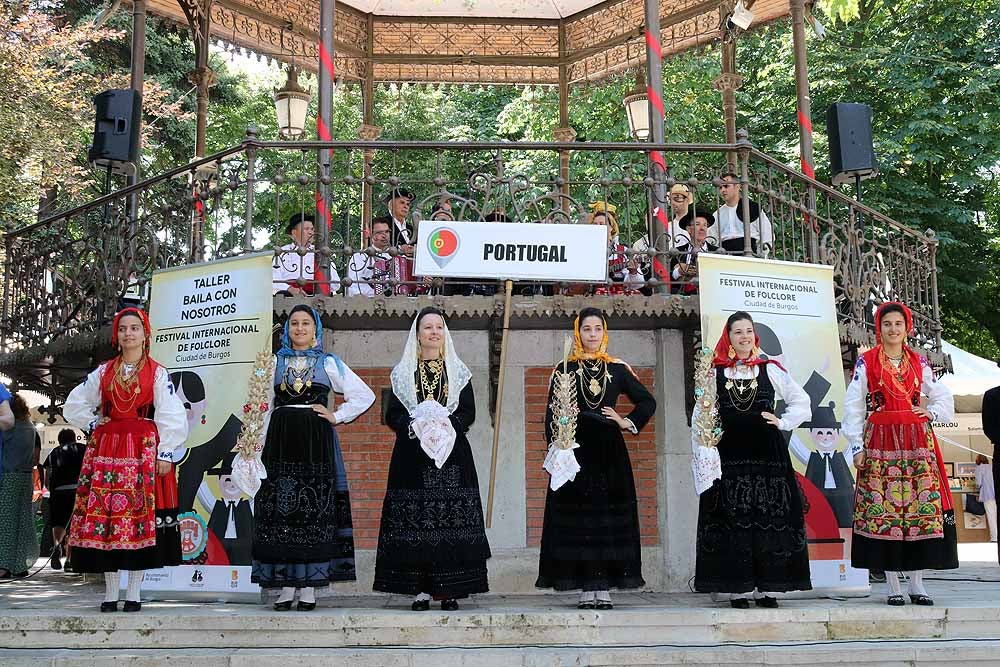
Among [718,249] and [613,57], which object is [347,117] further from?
[718,249]

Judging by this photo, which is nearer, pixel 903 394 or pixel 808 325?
pixel 903 394

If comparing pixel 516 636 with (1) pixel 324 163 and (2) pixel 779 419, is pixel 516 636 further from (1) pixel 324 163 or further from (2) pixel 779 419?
→ (1) pixel 324 163

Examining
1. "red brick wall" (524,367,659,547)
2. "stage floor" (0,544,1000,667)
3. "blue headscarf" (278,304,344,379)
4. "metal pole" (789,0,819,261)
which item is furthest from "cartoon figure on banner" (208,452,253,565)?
"metal pole" (789,0,819,261)

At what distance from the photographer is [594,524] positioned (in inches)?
266

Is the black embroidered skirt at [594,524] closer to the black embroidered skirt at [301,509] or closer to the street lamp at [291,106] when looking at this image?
the black embroidered skirt at [301,509]

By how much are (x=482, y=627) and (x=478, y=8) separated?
28.5 feet

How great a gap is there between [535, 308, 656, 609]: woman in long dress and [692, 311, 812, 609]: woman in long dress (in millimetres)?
481

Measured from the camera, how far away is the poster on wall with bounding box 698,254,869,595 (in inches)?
296

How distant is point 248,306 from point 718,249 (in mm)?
3559

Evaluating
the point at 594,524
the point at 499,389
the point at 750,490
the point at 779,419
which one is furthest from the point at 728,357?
the point at 499,389

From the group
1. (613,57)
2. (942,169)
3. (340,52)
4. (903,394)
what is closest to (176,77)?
(340,52)

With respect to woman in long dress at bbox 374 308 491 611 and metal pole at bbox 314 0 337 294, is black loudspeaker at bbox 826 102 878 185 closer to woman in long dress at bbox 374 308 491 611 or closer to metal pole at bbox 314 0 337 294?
metal pole at bbox 314 0 337 294

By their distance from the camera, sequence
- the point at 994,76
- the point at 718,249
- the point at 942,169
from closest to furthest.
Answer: the point at 718,249 → the point at 994,76 → the point at 942,169

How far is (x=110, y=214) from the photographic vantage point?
8812mm
